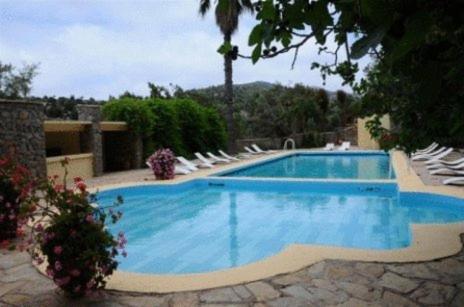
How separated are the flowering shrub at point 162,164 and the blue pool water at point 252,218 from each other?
0.73 metres

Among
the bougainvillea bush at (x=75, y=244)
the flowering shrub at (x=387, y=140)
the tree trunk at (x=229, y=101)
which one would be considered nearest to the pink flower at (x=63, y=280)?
the bougainvillea bush at (x=75, y=244)

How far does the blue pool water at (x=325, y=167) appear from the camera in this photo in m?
15.9

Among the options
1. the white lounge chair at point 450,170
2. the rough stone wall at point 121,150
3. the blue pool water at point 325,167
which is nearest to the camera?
the white lounge chair at point 450,170

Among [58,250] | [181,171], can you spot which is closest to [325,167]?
[181,171]

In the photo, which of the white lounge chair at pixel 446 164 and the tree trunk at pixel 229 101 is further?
the tree trunk at pixel 229 101

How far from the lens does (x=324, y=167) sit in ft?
60.7

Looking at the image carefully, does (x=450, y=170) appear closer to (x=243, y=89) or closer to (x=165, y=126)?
(x=165, y=126)

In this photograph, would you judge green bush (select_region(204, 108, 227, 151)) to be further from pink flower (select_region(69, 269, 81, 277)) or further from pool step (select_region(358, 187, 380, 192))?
pink flower (select_region(69, 269, 81, 277))

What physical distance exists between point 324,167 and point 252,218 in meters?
9.83

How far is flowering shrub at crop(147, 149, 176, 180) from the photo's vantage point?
13.0 m

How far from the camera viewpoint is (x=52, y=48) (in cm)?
2584

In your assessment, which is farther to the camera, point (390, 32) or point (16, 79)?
point (16, 79)

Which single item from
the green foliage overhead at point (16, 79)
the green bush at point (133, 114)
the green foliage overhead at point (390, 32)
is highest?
the green foliage overhead at point (16, 79)

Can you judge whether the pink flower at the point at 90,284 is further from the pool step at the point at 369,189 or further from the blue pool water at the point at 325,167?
the blue pool water at the point at 325,167
